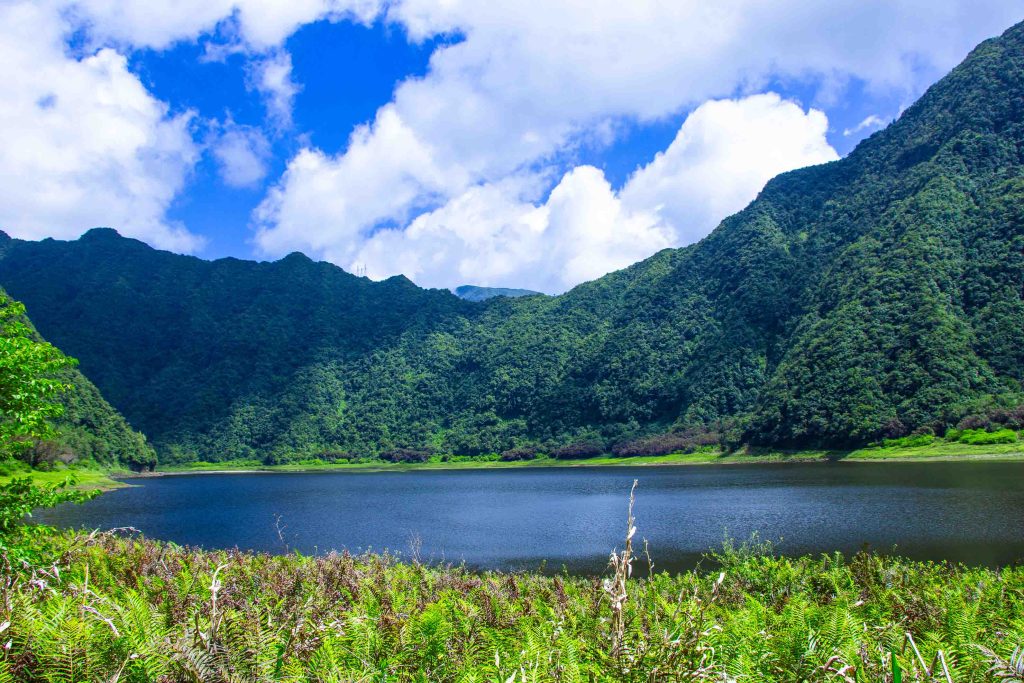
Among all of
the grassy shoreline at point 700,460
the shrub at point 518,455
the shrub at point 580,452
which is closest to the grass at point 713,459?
the grassy shoreline at point 700,460

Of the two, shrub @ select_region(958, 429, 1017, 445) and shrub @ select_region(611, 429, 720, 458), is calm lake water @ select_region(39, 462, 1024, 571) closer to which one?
shrub @ select_region(958, 429, 1017, 445)

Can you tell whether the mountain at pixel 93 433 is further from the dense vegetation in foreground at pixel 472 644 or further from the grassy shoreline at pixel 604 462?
the dense vegetation in foreground at pixel 472 644

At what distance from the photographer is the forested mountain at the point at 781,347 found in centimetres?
9300

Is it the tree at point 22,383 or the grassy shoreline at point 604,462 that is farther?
the grassy shoreline at point 604,462

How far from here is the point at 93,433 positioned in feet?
337

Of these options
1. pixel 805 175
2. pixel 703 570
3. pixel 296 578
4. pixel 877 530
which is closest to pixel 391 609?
pixel 296 578

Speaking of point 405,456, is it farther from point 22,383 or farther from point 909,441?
point 22,383

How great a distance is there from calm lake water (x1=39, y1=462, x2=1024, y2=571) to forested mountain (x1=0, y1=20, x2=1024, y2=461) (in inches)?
1230

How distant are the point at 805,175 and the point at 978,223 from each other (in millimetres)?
86785

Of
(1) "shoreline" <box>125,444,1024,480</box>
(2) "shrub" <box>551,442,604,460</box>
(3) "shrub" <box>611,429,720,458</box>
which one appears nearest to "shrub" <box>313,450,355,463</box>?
(1) "shoreline" <box>125,444,1024,480</box>

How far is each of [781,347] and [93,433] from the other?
125726mm

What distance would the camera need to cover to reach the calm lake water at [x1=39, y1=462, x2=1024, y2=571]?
96.2 ft

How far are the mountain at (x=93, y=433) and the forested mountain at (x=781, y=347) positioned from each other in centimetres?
4042

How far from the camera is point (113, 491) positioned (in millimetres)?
73625
